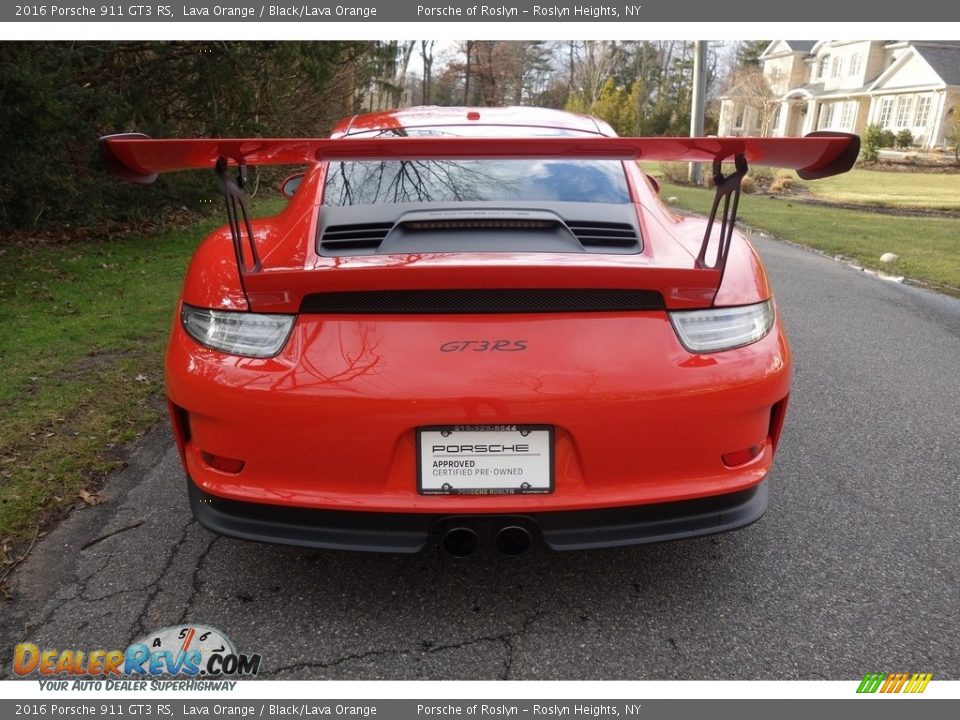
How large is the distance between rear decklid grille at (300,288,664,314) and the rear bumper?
0.57 metres

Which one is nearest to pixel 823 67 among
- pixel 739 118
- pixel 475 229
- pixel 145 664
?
pixel 739 118

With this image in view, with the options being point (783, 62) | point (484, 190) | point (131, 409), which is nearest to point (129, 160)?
point (484, 190)

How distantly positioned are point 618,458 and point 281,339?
1.00m

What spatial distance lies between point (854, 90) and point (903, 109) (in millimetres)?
5609

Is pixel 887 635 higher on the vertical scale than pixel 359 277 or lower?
lower

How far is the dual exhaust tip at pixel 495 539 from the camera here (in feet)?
6.48

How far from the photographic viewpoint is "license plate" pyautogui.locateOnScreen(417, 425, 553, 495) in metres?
1.89

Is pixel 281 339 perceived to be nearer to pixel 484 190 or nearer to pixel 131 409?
pixel 484 190

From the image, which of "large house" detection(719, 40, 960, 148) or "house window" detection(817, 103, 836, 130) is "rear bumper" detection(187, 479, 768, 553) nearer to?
"large house" detection(719, 40, 960, 148)

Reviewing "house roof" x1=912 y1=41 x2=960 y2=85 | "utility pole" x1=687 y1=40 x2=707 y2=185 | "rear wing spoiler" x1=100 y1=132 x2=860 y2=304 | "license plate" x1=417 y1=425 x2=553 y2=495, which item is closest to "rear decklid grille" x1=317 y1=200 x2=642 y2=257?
"rear wing spoiler" x1=100 y1=132 x2=860 y2=304

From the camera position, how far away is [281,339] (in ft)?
6.35

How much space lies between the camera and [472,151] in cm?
179

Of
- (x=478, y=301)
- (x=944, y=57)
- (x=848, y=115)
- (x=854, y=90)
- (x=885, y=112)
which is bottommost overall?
(x=848, y=115)

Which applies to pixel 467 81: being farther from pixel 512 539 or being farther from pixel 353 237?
pixel 512 539
